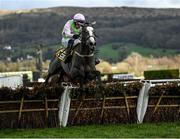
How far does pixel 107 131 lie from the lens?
523 inches

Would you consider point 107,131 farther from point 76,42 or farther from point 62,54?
point 62,54

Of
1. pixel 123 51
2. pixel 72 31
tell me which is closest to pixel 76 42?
pixel 72 31

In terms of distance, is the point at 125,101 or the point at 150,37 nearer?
the point at 125,101

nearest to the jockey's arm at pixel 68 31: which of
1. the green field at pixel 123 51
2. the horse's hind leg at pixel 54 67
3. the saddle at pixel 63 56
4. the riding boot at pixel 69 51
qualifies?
the riding boot at pixel 69 51

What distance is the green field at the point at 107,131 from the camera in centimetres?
1242

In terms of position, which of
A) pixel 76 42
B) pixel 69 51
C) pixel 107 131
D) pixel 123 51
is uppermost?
pixel 76 42

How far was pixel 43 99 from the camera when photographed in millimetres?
14516

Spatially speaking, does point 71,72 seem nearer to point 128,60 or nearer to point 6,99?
point 6,99

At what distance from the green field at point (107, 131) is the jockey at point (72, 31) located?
3877 mm

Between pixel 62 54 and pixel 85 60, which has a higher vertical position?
pixel 85 60

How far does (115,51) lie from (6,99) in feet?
446

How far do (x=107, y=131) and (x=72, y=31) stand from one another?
5.53 metres

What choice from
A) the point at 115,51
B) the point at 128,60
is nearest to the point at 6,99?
the point at 128,60

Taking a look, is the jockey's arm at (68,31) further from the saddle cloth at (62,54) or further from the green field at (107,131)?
the green field at (107,131)
